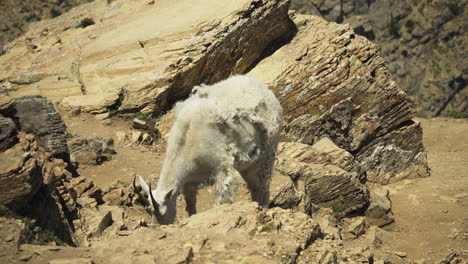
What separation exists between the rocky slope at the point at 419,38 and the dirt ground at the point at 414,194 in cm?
4289

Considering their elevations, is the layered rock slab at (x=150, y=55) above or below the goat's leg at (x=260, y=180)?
above

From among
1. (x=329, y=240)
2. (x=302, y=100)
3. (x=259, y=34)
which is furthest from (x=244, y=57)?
(x=329, y=240)

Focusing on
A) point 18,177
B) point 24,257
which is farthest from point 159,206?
point 24,257

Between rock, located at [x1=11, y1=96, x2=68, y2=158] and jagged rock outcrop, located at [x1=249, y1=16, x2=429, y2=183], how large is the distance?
7100mm

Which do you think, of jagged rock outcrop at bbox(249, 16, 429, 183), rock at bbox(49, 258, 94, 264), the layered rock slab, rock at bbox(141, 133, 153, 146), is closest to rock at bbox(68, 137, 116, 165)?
rock at bbox(141, 133, 153, 146)

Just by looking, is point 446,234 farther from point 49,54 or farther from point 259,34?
point 49,54

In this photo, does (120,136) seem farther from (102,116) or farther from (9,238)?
(9,238)

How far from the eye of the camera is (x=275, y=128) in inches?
342

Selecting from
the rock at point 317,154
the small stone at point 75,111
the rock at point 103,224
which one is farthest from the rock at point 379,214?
the small stone at point 75,111

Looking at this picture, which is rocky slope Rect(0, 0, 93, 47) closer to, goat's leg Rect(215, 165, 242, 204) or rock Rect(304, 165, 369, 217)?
rock Rect(304, 165, 369, 217)

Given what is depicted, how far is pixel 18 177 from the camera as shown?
525cm

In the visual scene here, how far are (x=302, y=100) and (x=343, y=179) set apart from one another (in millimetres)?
3605

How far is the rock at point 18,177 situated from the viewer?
5.13m

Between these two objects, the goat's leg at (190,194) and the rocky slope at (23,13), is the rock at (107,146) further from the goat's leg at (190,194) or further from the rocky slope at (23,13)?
the rocky slope at (23,13)
